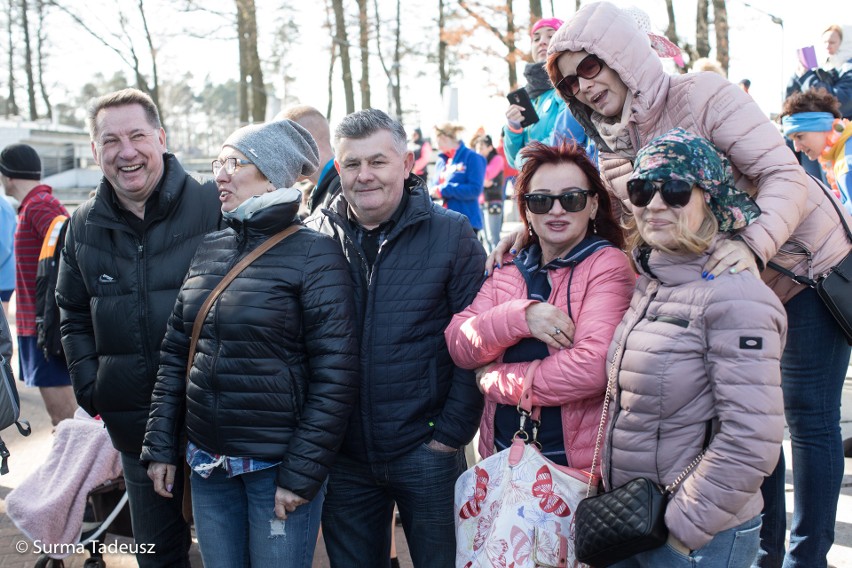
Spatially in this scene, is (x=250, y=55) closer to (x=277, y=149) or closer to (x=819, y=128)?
(x=819, y=128)

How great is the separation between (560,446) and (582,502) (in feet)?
0.90

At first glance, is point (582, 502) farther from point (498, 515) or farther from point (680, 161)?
point (680, 161)

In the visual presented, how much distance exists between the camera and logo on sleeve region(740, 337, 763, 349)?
210 cm

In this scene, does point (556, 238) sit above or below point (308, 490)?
above

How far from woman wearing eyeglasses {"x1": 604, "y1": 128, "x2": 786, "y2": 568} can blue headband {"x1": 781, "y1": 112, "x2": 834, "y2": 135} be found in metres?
2.38

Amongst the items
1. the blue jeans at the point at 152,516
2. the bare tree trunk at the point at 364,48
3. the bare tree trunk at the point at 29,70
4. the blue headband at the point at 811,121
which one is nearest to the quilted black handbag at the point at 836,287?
the blue headband at the point at 811,121

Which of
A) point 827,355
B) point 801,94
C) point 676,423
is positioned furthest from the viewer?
point 801,94

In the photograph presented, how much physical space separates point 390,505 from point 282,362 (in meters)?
0.82

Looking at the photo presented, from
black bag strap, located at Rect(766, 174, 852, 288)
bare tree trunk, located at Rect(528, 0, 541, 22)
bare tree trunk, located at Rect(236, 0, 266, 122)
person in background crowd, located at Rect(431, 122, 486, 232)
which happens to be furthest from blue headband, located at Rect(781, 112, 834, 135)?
bare tree trunk, located at Rect(236, 0, 266, 122)

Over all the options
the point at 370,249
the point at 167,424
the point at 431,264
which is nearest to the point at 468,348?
the point at 431,264

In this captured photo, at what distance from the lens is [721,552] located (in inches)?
89.1

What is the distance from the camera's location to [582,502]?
2324mm

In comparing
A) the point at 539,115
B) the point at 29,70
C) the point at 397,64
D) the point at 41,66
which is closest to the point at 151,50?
the point at 397,64

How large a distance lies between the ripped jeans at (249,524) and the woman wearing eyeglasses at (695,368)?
3.60 feet
